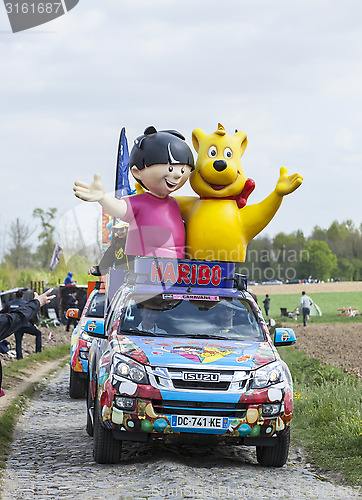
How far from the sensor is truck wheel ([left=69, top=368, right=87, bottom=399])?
12961 mm

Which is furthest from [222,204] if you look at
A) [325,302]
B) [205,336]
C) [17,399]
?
[325,302]

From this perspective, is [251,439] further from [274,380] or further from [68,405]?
[68,405]

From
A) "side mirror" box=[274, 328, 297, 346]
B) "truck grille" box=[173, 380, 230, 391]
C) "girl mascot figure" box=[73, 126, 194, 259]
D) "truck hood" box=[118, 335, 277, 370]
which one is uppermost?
"girl mascot figure" box=[73, 126, 194, 259]

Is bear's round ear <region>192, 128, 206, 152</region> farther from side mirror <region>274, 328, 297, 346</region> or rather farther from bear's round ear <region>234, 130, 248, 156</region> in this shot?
side mirror <region>274, 328, 297, 346</region>

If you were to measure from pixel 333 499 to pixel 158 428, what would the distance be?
1712mm

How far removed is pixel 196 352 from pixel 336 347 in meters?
17.6

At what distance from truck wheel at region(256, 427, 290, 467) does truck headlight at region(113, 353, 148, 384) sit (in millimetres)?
1496

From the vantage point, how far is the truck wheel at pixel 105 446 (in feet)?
24.3

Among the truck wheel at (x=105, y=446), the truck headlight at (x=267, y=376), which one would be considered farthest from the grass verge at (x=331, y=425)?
the truck wheel at (x=105, y=446)

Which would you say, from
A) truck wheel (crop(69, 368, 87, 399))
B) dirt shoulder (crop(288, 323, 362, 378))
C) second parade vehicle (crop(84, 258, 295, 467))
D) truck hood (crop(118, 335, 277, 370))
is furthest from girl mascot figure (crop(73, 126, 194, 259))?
dirt shoulder (crop(288, 323, 362, 378))

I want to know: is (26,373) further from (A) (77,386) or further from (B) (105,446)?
(B) (105,446)

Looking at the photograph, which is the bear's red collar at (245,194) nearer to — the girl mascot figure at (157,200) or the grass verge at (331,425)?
the girl mascot figure at (157,200)

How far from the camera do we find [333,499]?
21.6ft

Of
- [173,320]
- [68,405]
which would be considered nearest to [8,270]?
[68,405]
